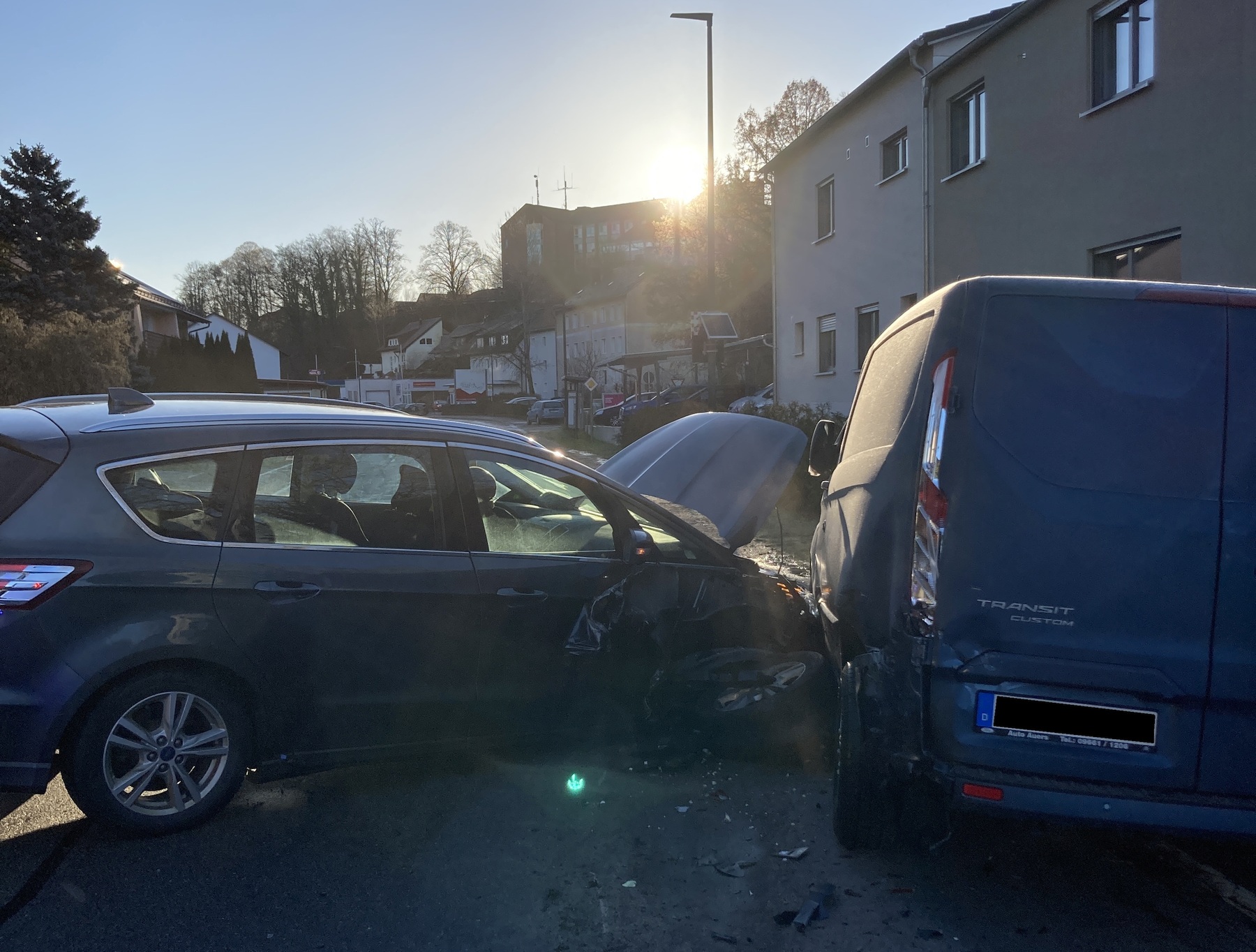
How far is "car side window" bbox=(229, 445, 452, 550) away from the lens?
395cm

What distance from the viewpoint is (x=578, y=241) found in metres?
103

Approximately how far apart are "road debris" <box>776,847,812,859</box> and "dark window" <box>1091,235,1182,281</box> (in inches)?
357

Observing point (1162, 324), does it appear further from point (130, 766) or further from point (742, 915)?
point (130, 766)

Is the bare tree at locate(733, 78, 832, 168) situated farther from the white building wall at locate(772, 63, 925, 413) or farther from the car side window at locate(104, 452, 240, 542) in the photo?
the car side window at locate(104, 452, 240, 542)

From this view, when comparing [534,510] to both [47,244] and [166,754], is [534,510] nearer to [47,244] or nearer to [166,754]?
[166,754]

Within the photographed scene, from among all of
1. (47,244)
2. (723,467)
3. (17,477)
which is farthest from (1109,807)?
(47,244)

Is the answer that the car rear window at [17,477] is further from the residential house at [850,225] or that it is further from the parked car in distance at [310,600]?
the residential house at [850,225]

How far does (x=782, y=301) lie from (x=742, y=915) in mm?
23737

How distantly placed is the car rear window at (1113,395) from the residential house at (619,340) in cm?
5187

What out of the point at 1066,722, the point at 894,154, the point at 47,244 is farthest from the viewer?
the point at 47,244

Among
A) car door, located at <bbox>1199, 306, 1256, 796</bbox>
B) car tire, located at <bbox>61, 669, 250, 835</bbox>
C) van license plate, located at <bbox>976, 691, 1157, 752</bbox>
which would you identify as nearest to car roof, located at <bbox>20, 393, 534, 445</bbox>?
car tire, located at <bbox>61, 669, 250, 835</bbox>

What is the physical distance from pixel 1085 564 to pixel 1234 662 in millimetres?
483

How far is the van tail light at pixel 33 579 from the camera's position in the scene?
11.1 feet

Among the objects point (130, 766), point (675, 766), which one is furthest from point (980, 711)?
point (130, 766)
